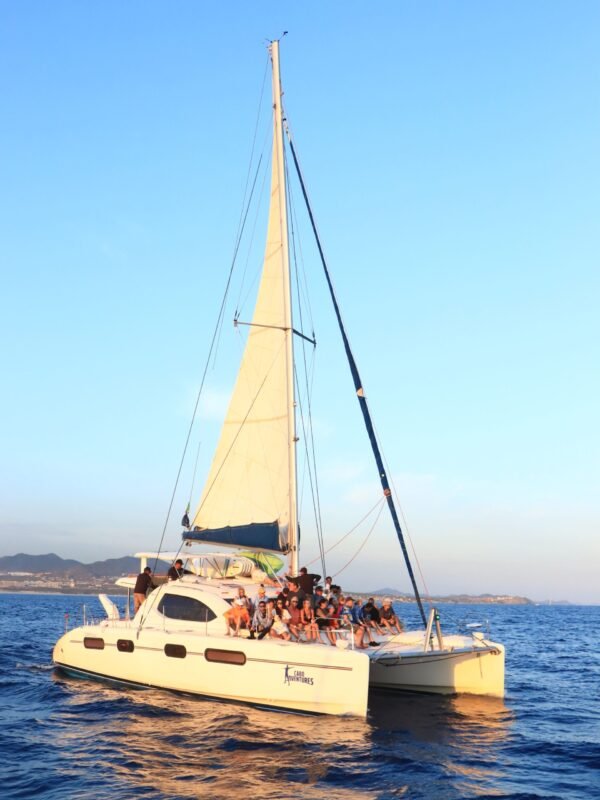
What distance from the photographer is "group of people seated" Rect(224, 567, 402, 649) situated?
567 inches

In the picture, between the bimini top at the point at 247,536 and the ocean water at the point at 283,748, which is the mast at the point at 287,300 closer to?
the bimini top at the point at 247,536

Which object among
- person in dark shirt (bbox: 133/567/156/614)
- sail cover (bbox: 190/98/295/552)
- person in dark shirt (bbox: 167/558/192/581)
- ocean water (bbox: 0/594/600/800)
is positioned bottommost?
ocean water (bbox: 0/594/600/800)

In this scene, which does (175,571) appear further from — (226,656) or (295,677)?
(295,677)

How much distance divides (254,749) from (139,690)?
15.5 feet

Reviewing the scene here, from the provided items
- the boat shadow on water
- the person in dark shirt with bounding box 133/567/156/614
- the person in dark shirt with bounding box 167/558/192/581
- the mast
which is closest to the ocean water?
the boat shadow on water

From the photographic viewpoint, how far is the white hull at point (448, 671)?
16.0 meters

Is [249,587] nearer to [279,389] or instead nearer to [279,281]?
[279,389]

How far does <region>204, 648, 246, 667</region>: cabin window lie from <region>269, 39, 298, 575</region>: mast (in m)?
3.38

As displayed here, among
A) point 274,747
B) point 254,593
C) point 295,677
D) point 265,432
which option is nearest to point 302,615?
point 295,677

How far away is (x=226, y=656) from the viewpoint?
1397 centimetres

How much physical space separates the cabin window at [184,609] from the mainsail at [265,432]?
7.06 ft

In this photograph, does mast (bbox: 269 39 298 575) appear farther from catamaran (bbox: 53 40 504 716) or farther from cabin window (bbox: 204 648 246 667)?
cabin window (bbox: 204 648 246 667)

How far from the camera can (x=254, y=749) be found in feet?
37.4

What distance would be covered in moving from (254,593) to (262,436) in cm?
362
